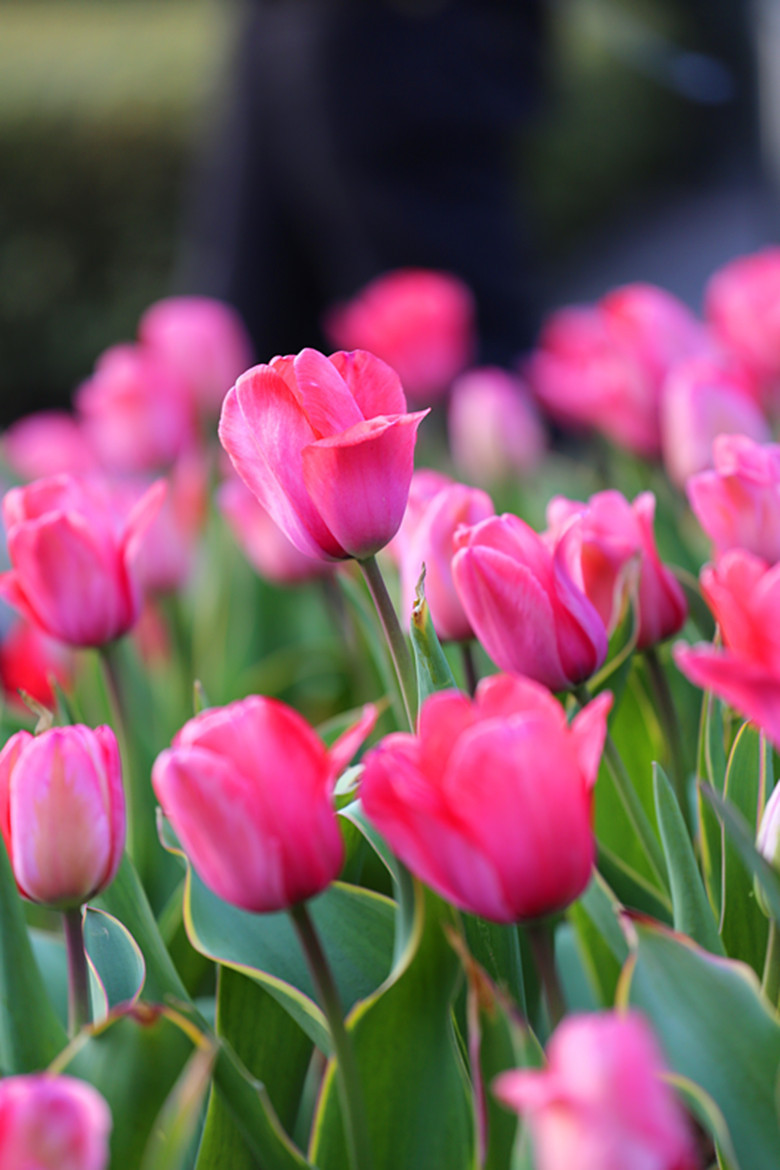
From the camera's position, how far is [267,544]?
0.98 metres

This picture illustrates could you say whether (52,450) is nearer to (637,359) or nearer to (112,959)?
(637,359)

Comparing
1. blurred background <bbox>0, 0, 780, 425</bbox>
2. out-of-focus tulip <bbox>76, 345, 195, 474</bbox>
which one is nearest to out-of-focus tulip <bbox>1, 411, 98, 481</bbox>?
out-of-focus tulip <bbox>76, 345, 195, 474</bbox>

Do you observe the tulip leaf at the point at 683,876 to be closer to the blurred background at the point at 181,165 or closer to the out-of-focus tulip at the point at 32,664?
the out-of-focus tulip at the point at 32,664

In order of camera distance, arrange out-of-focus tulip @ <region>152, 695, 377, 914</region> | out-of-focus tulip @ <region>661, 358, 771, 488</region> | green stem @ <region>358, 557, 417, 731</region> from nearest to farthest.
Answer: out-of-focus tulip @ <region>152, 695, 377, 914</region> < green stem @ <region>358, 557, 417, 731</region> < out-of-focus tulip @ <region>661, 358, 771, 488</region>

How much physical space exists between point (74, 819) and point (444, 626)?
0.22m

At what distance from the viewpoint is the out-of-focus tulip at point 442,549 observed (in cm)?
55

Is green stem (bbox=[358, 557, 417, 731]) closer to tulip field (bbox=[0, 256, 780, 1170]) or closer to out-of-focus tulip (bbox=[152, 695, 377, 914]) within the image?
tulip field (bbox=[0, 256, 780, 1170])

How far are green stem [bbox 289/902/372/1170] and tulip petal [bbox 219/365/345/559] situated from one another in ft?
0.49

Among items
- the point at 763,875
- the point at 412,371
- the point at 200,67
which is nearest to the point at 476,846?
the point at 763,875

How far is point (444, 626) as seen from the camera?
0.59 m

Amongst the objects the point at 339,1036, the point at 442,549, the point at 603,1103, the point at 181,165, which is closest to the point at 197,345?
the point at 442,549

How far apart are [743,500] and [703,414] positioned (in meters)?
0.26

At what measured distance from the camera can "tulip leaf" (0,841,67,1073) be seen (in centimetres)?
45

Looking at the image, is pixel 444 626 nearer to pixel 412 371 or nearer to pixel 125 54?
pixel 412 371
